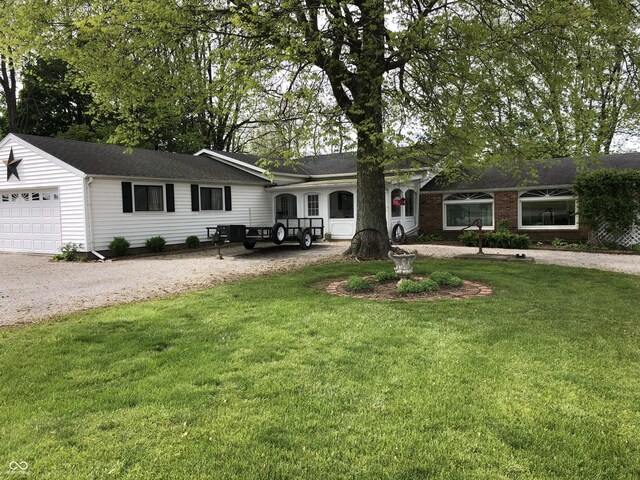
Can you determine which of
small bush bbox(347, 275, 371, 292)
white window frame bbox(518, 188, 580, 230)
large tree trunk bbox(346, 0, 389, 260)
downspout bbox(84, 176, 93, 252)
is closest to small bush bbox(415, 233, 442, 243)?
white window frame bbox(518, 188, 580, 230)

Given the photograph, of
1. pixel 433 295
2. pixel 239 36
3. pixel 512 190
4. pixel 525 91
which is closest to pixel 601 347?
pixel 433 295

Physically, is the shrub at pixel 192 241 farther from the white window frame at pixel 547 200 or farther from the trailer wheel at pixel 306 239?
the white window frame at pixel 547 200

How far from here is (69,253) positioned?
1481 cm

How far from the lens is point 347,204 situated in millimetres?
23453

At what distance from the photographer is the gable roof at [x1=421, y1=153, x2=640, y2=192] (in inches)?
717

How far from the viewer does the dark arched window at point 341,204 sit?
22.2 meters

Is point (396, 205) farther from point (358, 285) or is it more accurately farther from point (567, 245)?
point (358, 285)

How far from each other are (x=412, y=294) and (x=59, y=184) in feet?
43.8

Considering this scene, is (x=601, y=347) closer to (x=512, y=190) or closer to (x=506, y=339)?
(x=506, y=339)

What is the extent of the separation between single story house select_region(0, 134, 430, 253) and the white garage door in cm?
4

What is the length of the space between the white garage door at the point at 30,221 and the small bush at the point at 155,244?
3006 millimetres

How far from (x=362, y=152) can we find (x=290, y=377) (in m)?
8.40

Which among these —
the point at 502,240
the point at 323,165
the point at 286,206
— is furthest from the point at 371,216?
the point at 323,165

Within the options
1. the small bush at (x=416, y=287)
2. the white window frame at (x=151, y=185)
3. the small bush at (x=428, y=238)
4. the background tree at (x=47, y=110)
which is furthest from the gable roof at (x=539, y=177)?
the background tree at (x=47, y=110)
